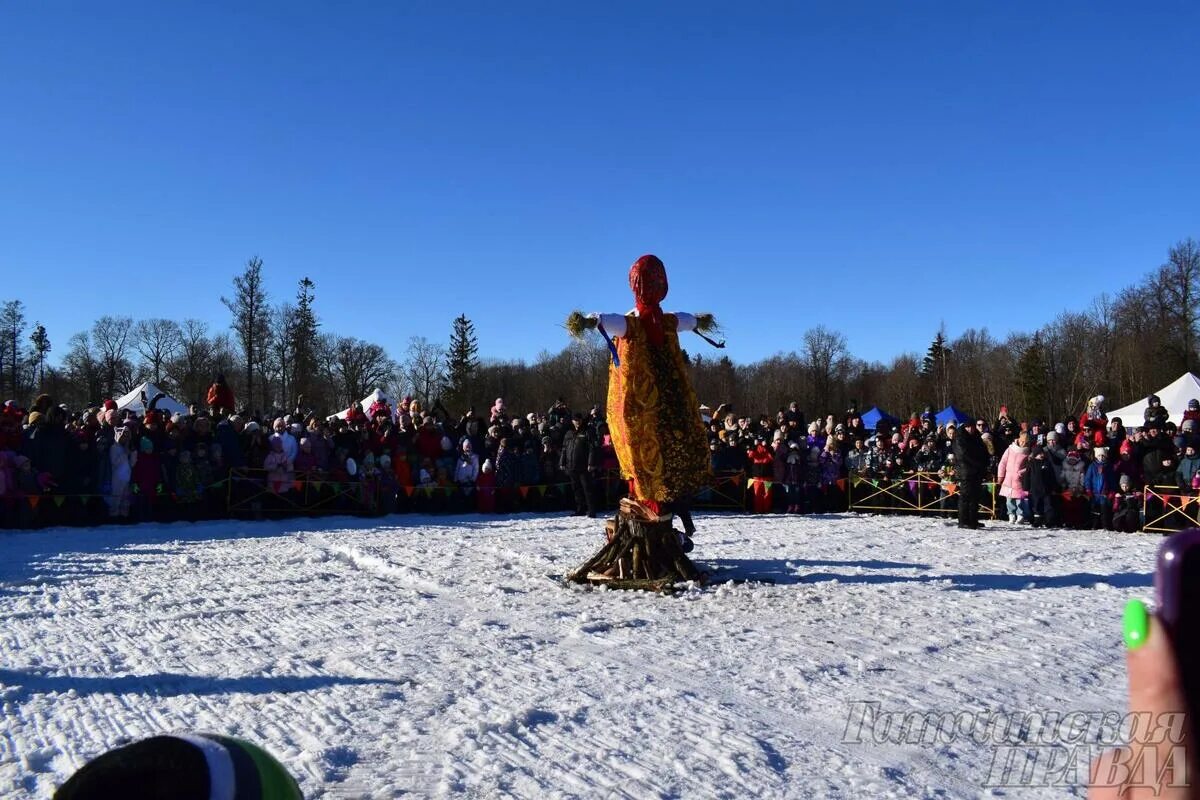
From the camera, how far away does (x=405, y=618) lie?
23.5 feet

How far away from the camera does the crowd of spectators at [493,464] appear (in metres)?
14.5

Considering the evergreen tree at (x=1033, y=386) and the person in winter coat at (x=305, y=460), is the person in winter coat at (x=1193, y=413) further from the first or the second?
the evergreen tree at (x=1033, y=386)

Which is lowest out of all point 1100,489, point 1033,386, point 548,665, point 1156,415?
point 548,665

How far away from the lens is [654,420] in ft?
27.9

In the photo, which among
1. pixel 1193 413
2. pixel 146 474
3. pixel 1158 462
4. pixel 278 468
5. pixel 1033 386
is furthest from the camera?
pixel 1033 386

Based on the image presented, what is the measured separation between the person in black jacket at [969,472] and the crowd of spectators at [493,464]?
0.14ft

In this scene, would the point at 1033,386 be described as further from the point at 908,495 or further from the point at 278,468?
the point at 278,468

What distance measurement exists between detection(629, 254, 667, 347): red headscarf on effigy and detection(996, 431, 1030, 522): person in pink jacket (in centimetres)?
1000

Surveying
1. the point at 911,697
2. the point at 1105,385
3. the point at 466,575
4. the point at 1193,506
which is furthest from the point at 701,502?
the point at 1105,385

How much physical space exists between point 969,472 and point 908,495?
10.1 ft

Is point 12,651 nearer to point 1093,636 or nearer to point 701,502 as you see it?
point 1093,636

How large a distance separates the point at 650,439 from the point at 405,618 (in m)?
2.86

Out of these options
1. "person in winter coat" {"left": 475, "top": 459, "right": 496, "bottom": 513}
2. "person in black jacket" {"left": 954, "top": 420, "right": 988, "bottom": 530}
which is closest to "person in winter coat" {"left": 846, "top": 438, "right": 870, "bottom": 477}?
"person in black jacket" {"left": 954, "top": 420, "right": 988, "bottom": 530}

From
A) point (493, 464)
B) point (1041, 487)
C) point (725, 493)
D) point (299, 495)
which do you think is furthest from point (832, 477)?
point (299, 495)
